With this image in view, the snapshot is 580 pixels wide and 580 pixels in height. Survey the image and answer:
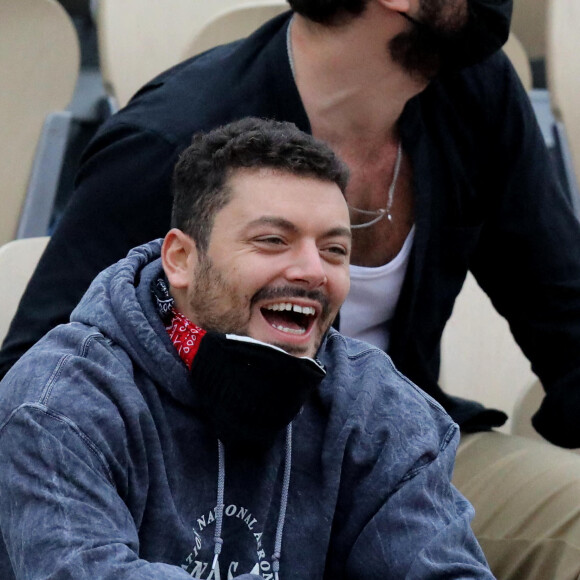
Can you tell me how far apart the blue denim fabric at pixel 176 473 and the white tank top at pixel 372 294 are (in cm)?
40

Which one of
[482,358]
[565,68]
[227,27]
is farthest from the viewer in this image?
[565,68]

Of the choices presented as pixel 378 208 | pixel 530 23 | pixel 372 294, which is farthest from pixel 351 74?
pixel 530 23

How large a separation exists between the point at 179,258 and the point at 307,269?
165 mm

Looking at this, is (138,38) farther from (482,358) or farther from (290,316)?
(290,316)

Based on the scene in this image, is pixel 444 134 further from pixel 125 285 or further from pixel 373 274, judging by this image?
pixel 125 285

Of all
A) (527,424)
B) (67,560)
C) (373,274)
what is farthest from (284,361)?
(527,424)

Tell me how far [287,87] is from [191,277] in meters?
0.55

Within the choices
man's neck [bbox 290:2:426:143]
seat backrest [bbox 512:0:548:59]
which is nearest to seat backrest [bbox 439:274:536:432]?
man's neck [bbox 290:2:426:143]

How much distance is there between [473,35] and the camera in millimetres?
1692

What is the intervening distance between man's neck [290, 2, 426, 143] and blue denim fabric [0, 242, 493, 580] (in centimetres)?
52

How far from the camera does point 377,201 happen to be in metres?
1.80

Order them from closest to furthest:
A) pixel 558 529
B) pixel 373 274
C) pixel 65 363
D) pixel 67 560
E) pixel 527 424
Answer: pixel 67 560 < pixel 65 363 < pixel 558 529 < pixel 373 274 < pixel 527 424

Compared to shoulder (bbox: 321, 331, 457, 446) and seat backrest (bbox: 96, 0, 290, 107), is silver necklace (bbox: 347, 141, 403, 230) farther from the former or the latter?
seat backrest (bbox: 96, 0, 290, 107)

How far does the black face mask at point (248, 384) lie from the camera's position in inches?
45.6
